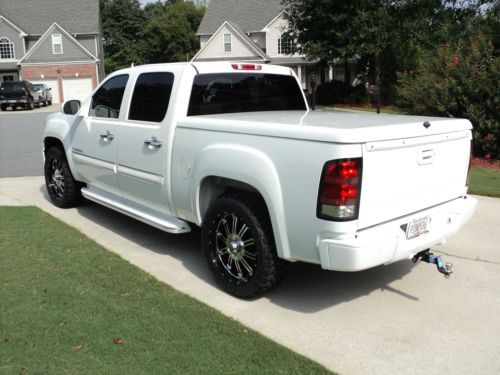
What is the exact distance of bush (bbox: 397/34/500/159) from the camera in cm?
1025

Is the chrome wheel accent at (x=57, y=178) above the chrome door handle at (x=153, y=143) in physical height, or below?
below

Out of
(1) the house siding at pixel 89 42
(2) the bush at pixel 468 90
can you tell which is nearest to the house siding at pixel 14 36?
(1) the house siding at pixel 89 42

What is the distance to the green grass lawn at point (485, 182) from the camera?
7.96m

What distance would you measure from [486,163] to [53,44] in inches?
1608

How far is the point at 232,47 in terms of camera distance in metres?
44.8

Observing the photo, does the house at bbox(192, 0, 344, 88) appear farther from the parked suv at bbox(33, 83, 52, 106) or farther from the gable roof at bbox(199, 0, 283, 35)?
the parked suv at bbox(33, 83, 52, 106)

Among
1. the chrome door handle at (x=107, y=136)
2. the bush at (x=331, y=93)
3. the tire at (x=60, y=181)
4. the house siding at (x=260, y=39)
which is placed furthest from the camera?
the house siding at (x=260, y=39)

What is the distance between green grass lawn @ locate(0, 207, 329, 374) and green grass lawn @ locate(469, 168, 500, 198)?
5.41m

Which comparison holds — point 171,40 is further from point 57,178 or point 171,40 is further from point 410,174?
point 410,174

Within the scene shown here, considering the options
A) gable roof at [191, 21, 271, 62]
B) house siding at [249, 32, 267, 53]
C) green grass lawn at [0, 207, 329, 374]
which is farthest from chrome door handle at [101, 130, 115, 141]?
house siding at [249, 32, 267, 53]

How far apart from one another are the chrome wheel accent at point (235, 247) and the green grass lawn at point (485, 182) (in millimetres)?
4938

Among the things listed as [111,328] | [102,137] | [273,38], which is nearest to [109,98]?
[102,137]

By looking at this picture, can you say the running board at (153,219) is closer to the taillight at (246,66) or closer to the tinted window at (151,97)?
the tinted window at (151,97)

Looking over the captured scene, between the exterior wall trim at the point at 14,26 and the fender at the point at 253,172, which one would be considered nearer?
the fender at the point at 253,172
